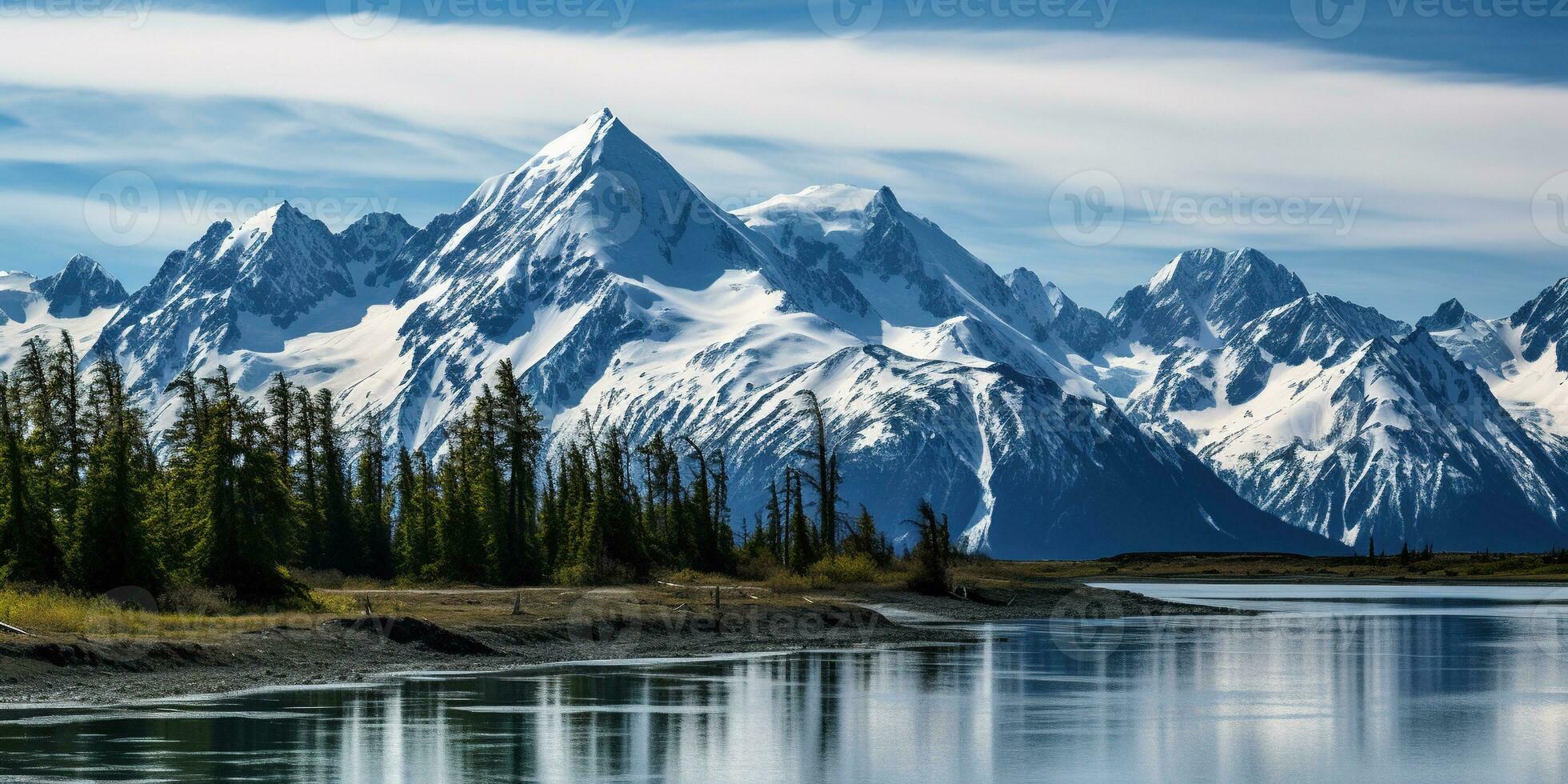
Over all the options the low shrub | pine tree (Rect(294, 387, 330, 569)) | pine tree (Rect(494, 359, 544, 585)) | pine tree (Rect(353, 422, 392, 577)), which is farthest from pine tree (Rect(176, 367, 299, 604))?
the low shrub

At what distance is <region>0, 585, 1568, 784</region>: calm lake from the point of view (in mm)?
43656

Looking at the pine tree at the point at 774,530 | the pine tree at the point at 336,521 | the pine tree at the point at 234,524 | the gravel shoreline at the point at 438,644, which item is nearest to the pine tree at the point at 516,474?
the pine tree at the point at 336,521

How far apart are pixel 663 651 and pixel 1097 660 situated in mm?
19891

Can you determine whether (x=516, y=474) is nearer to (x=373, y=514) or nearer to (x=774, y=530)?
(x=373, y=514)

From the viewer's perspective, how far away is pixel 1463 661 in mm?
82062

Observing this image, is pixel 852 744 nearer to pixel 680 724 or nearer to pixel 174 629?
pixel 680 724

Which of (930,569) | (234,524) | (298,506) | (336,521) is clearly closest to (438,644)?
(234,524)

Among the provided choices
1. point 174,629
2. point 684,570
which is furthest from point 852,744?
point 684,570

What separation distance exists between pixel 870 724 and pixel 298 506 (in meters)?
50.9

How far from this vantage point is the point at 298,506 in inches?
3757

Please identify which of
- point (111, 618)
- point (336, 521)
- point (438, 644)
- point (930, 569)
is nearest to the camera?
point (111, 618)

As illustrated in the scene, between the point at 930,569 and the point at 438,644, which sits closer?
the point at 438,644

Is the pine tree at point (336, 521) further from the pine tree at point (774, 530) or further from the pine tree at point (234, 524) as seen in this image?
the pine tree at point (234, 524)

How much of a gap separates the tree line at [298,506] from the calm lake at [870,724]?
55.6 feet
